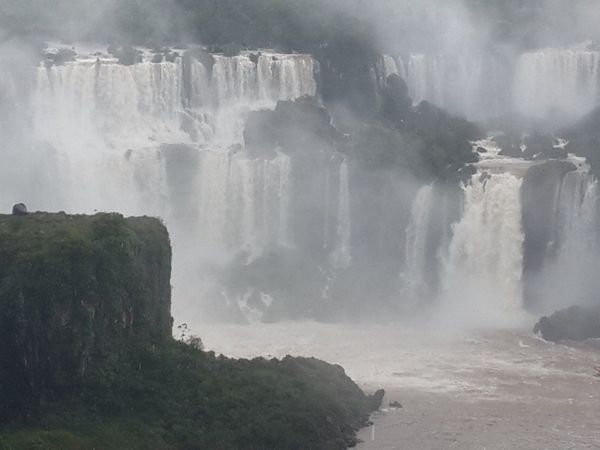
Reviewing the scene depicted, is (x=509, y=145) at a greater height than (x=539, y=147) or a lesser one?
greater

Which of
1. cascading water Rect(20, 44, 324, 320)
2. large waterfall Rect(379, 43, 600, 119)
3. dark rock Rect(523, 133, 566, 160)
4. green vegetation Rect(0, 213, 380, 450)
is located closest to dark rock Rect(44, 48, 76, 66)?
cascading water Rect(20, 44, 324, 320)

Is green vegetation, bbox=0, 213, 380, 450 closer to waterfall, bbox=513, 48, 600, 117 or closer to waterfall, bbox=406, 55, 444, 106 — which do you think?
waterfall, bbox=513, 48, 600, 117

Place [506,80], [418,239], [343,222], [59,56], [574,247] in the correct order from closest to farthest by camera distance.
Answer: [574,247], [418,239], [343,222], [59,56], [506,80]

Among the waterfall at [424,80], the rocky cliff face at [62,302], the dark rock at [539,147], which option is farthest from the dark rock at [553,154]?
the rocky cliff face at [62,302]

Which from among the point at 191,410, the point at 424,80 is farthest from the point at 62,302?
the point at 424,80

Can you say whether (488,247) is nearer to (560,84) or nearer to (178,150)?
(178,150)
